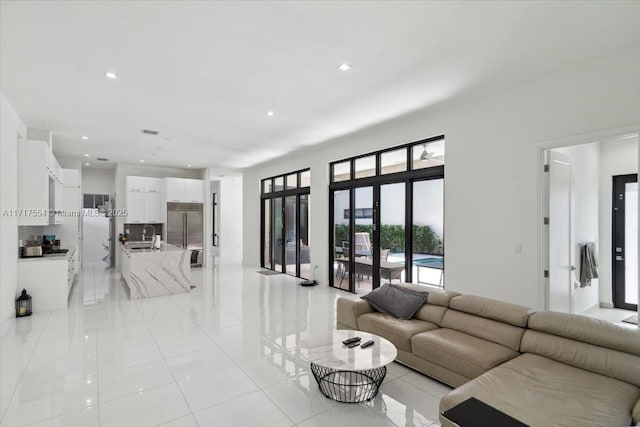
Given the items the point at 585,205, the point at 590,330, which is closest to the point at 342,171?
the point at 585,205

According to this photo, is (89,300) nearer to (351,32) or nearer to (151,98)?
(151,98)

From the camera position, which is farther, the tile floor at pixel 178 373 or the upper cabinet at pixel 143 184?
the upper cabinet at pixel 143 184

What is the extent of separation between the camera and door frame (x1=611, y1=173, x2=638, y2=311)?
16.6 feet

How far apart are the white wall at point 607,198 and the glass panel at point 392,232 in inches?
123

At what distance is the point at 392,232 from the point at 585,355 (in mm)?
3563

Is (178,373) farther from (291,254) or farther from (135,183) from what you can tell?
(135,183)

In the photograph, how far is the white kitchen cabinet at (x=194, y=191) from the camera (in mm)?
10000

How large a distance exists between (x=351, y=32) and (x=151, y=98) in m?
2.95

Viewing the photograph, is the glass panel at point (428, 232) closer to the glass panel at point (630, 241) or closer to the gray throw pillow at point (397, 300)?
the gray throw pillow at point (397, 300)

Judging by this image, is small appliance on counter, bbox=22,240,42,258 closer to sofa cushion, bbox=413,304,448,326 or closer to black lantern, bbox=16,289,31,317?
black lantern, bbox=16,289,31,317

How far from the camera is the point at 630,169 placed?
194 inches

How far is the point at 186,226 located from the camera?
9.99m

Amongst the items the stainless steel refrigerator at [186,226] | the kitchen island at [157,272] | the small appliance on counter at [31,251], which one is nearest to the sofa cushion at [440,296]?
the kitchen island at [157,272]

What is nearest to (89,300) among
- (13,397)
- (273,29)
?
(13,397)
